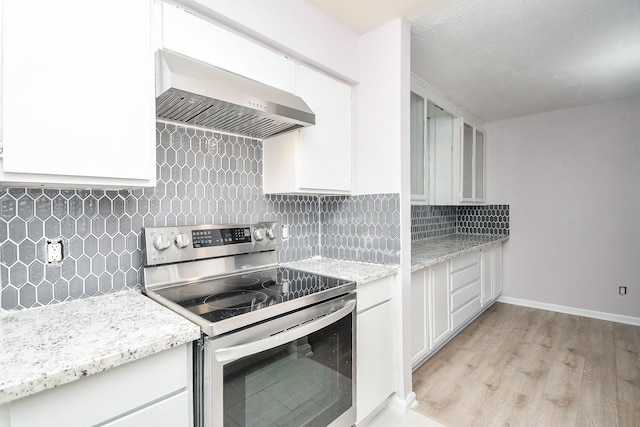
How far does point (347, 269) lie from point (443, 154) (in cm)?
213

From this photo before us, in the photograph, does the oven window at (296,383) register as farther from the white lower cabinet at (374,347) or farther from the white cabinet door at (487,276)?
the white cabinet door at (487,276)

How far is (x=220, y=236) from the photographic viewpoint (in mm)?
1662

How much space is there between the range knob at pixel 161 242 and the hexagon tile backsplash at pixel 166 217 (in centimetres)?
9

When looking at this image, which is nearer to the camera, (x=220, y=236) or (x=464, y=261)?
(x=220, y=236)

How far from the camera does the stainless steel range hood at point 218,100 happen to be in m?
1.14

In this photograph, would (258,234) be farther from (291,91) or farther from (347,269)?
(291,91)

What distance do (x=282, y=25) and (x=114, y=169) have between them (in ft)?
3.61

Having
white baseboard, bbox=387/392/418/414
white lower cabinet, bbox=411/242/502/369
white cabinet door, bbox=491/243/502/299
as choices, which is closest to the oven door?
white baseboard, bbox=387/392/418/414

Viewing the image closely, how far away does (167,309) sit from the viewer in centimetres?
115

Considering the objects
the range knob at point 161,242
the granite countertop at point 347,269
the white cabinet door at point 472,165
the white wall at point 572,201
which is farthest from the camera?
the white cabinet door at point 472,165

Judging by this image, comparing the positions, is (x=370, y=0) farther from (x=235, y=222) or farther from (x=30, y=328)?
(x=30, y=328)

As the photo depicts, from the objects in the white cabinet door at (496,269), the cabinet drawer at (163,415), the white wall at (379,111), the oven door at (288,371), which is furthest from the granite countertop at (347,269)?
the white cabinet door at (496,269)

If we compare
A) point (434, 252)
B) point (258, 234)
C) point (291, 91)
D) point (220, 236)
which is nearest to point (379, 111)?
point (291, 91)

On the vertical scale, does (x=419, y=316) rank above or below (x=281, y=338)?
below
